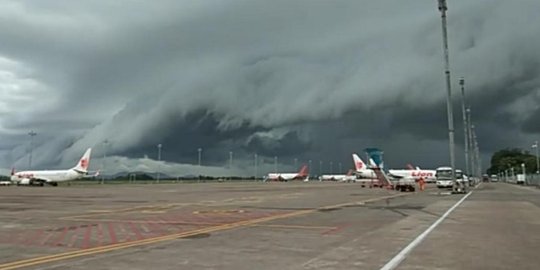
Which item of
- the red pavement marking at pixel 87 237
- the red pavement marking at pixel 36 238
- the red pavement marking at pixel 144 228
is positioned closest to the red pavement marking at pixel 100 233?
the red pavement marking at pixel 87 237

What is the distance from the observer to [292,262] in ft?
34.9

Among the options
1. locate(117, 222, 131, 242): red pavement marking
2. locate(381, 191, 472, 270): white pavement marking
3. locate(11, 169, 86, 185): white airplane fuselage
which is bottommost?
locate(381, 191, 472, 270): white pavement marking

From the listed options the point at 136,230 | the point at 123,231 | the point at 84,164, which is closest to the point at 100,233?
the point at 123,231

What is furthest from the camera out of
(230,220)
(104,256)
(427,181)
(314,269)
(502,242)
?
(427,181)

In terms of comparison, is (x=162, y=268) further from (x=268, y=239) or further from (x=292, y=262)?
(x=268, y=239)

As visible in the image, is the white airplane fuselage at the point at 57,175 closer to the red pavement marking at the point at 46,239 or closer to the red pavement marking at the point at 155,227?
the red pavement marking at the point at 155,227

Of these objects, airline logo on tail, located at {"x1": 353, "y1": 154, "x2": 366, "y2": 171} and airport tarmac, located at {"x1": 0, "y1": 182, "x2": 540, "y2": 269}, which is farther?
airline logo on tail, located at {"x1": 353, "y1": 154, "x2": 366, "y2": 171}

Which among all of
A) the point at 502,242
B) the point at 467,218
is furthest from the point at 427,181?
the point at 502,242

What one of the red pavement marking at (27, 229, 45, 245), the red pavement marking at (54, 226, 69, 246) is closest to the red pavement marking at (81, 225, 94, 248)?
the red pavement marking at (54, 226, 69, 246)

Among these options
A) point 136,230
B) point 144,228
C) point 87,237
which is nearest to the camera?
point 87,237

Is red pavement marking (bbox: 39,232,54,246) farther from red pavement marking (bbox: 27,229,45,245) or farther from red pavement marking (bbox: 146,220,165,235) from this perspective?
red pavement marking (bbox: 146,220,165,235)

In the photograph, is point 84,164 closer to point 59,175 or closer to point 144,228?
point 59,175

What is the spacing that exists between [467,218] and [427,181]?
100093 mm

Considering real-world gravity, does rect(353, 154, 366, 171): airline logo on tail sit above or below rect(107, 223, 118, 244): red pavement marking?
above
